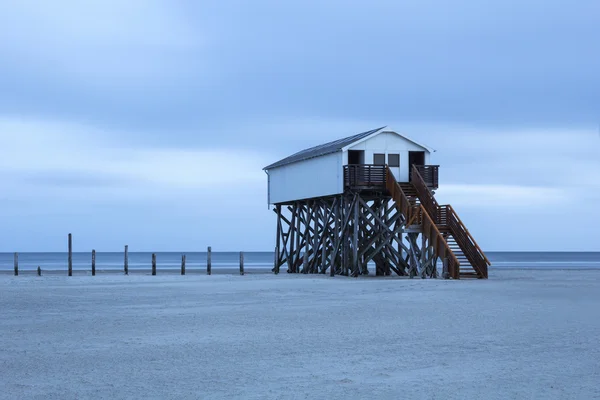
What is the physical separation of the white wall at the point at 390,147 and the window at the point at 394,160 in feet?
0.48

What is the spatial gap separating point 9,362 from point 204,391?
4149mm

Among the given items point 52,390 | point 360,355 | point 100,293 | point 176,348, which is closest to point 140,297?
point 100,293

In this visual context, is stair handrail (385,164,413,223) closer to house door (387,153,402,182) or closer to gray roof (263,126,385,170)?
house door (387,153,402,182)

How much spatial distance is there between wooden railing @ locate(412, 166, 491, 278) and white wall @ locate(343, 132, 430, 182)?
8.15ft

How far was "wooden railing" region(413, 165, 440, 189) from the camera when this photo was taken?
40969mm

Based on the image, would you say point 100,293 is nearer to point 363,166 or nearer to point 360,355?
point 363,166

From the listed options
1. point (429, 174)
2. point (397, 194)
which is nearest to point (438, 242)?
point (397, 194)

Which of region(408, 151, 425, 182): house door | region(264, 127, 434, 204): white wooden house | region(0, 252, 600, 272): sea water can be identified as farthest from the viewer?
region(0, 252, 600, 272): sea water

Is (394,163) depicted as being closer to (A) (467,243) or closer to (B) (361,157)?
(B) (361,157)

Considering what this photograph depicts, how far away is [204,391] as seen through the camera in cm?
1152

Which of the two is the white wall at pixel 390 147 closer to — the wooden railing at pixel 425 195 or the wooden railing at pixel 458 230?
the wooden railing at pixel 425 195

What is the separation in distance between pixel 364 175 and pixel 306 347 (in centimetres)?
2532

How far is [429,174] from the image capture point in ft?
135

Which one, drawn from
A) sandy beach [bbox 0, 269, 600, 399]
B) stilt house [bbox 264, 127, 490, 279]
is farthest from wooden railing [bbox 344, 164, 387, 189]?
sandy beach [bbox 0, 269, 600, 399]
